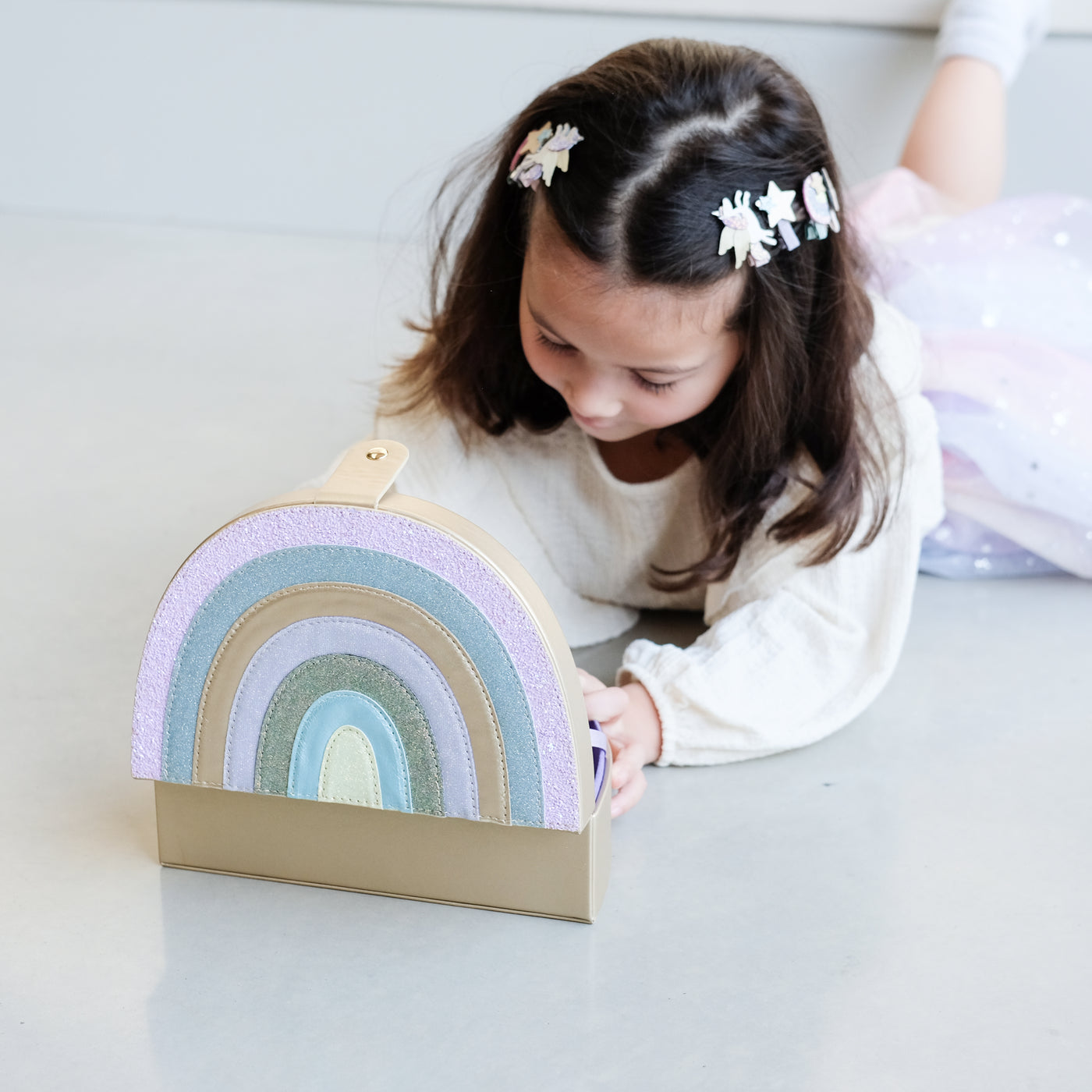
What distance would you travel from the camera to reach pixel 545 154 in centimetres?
72

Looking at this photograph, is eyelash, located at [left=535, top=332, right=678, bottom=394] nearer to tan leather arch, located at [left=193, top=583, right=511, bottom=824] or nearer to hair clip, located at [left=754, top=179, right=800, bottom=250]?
hair clip, located at [left=754, top=179, right=800, bottom=250]

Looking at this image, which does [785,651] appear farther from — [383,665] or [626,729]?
[383,665]

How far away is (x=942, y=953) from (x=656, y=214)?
15.0 inches

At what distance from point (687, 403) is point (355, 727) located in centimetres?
28

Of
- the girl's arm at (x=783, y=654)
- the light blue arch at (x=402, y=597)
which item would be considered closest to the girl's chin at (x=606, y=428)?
the girl's arm at (x=783, y=654)

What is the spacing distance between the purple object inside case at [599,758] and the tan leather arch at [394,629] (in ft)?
0.16

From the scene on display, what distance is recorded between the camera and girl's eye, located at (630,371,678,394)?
0.73 m

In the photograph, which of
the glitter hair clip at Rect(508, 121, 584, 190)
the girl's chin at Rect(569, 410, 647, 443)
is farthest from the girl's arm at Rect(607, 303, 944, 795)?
the glitter hair clip at Rect(508, 121, 584, 190)

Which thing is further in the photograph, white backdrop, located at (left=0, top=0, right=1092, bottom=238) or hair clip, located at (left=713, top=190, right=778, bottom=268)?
white backdrop, located at (left=0, top=0, right=1092, bottom=238)

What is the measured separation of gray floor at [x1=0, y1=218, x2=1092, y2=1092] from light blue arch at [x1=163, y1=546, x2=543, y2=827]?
0.31 feet

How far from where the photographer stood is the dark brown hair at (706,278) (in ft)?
2.28

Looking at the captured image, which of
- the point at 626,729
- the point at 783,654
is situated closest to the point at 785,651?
the point at 783,654

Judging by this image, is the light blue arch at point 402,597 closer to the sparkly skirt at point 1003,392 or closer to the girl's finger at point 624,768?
the girl's finger at point 624,768

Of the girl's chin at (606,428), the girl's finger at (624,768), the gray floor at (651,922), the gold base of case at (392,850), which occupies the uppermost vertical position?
the girl's chin at (606,428)
